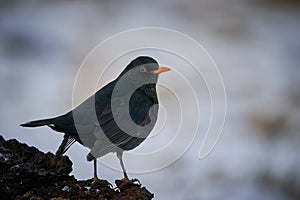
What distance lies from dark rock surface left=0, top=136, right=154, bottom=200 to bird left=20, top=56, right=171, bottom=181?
19 cm

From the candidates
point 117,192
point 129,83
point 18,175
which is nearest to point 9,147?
point 18,175

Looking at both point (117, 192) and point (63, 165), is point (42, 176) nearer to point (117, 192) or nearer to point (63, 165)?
point (63, 165)

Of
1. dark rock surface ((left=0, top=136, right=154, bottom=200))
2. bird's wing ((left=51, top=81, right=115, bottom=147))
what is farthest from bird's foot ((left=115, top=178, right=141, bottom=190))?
bird's wing ((left=51, top=81, right=115, bottom=147))

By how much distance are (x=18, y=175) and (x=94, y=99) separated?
3.79 feet

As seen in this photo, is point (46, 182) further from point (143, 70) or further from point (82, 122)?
point (143, 70)

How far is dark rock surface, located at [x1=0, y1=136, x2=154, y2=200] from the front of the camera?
13.4ft

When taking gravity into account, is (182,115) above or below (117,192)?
above

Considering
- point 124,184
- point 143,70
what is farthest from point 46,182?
point 143,70

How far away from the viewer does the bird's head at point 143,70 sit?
5574 mm

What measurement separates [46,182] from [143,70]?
1638mm

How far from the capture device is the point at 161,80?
670cm

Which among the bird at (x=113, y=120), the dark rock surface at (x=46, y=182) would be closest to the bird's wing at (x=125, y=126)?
the bird at (x=113, y=120)

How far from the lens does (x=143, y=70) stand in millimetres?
5582

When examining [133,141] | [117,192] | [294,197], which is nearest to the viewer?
[117,192]
